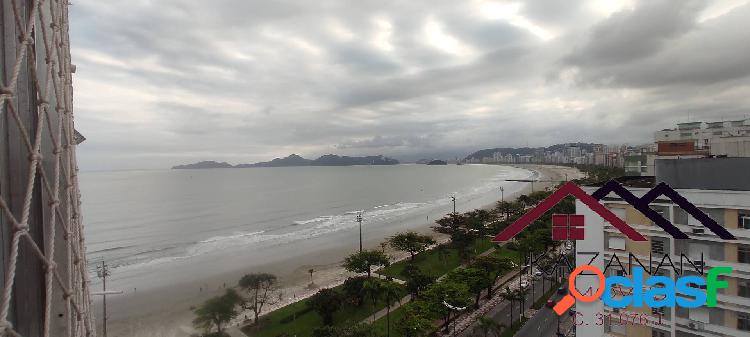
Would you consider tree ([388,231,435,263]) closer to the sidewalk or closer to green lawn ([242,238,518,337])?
the sidewalk

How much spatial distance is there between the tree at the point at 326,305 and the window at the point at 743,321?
1430 centimetres

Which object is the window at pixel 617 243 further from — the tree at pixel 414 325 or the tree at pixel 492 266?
the tree at pixel 492 266

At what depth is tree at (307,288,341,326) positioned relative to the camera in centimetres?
1789

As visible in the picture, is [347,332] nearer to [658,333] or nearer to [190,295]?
[658,333]

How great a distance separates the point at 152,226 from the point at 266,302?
101 ft

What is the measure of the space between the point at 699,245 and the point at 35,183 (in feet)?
36.3

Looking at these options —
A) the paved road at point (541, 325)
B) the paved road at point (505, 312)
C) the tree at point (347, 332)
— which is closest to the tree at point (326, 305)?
the tree at point (347, 332)

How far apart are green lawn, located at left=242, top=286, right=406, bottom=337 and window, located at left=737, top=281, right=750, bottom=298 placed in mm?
13422

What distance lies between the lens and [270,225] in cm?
4656

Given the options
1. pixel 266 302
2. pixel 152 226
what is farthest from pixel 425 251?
pixel 152 226

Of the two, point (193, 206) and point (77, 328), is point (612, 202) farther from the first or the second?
point (193, 206)

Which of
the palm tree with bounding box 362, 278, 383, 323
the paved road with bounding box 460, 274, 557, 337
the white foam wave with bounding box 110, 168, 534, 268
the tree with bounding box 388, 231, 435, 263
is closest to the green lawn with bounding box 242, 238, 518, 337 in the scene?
the palm tree with bounding box 362, 278, 383, 323

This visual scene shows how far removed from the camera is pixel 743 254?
8086 millimetres

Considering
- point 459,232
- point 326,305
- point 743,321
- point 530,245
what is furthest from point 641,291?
point 459,232
